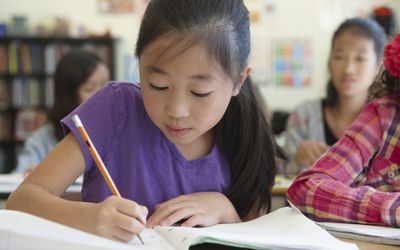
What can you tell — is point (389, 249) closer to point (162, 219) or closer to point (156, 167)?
point (162, 219)

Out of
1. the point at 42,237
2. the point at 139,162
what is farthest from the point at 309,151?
the point at 42,237

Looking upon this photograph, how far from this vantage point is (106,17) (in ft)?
16.9

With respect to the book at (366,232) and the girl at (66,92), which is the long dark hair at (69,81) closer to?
the girl at (66,92)

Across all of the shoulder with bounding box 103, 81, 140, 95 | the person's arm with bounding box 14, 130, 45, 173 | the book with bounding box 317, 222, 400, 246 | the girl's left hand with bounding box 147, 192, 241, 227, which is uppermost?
the shoulder with bounding box 103, 81, 140, 95

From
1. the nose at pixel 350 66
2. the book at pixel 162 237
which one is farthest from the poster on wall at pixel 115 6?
the book at pixel 162 237

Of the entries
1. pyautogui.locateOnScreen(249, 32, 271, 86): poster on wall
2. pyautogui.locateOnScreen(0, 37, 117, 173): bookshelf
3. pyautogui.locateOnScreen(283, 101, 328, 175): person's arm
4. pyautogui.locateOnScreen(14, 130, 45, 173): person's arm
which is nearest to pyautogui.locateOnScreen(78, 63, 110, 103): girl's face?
pyautogui.locateOnScreen(14, 130, 45, 173): person's arm

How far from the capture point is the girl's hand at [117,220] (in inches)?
27.5

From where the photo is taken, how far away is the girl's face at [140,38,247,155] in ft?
2.75

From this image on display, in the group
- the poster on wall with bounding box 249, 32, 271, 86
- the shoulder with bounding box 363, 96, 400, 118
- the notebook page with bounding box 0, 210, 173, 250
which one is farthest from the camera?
the poster on wall with bounding box 249, 32, 271, 86

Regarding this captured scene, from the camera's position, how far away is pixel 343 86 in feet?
6.99

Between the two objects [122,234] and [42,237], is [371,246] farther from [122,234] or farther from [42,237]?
[42,237]

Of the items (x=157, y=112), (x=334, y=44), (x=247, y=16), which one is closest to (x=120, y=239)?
(x=157, y=112)

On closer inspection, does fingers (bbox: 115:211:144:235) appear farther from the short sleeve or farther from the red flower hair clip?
the red flower hair clip

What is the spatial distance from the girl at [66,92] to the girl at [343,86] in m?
0.90
